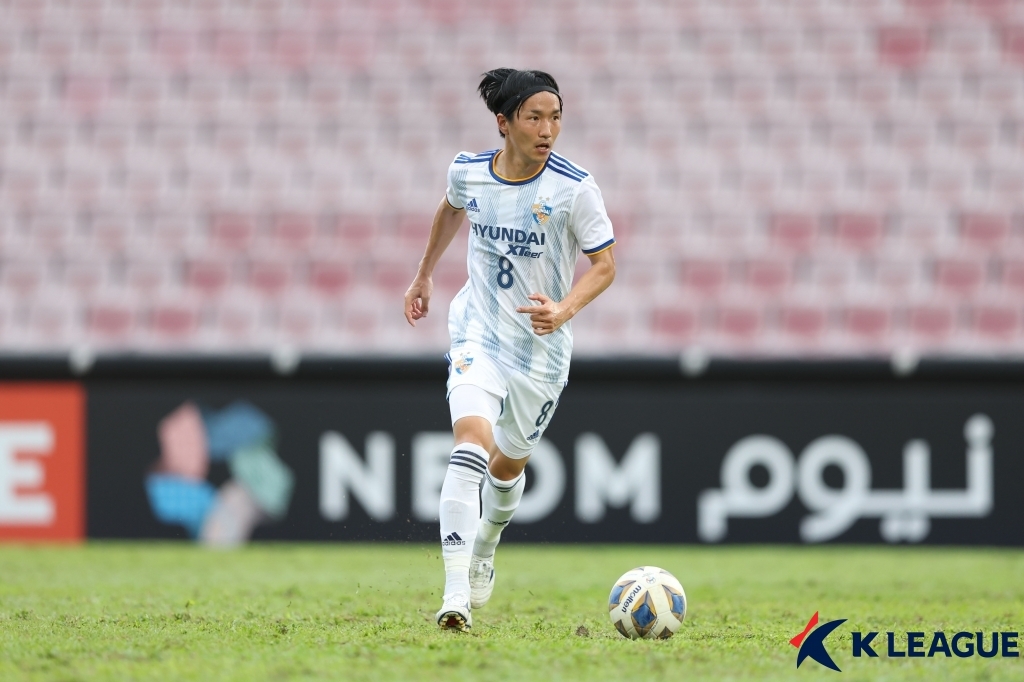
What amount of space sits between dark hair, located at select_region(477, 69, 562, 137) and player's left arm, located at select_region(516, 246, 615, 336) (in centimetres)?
69

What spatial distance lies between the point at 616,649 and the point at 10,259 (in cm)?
1106

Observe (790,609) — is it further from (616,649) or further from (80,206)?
(80,206)

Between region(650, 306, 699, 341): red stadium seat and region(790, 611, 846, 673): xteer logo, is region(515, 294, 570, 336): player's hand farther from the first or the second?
region(650, 306, 699, 341): red stadium seat

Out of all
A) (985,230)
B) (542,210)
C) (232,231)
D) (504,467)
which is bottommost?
(504,467)

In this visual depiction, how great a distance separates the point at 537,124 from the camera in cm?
554

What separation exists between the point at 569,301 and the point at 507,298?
0.49 m

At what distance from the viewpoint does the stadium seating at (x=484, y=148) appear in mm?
13352

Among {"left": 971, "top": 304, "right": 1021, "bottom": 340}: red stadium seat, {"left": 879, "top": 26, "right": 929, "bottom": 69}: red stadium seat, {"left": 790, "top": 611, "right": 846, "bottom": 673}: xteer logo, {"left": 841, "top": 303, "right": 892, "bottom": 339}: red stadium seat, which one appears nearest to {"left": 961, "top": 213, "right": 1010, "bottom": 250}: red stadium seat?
{"left": 971, "top": 304, "right": 1021, "bottom": 340}: red stadium seat

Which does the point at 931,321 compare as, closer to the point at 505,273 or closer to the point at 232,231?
the point at 232,231

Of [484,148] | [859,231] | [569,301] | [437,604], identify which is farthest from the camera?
[484,148]

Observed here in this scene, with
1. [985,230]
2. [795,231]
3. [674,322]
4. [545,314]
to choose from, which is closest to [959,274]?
[985,230]

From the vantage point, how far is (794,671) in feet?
14.5

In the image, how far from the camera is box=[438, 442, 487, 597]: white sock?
213 inches

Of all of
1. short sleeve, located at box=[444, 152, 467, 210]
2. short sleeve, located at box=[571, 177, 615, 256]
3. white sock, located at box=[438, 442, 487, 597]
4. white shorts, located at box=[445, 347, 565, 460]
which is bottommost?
white sock, located at box=[438, 442, 487, 597]
